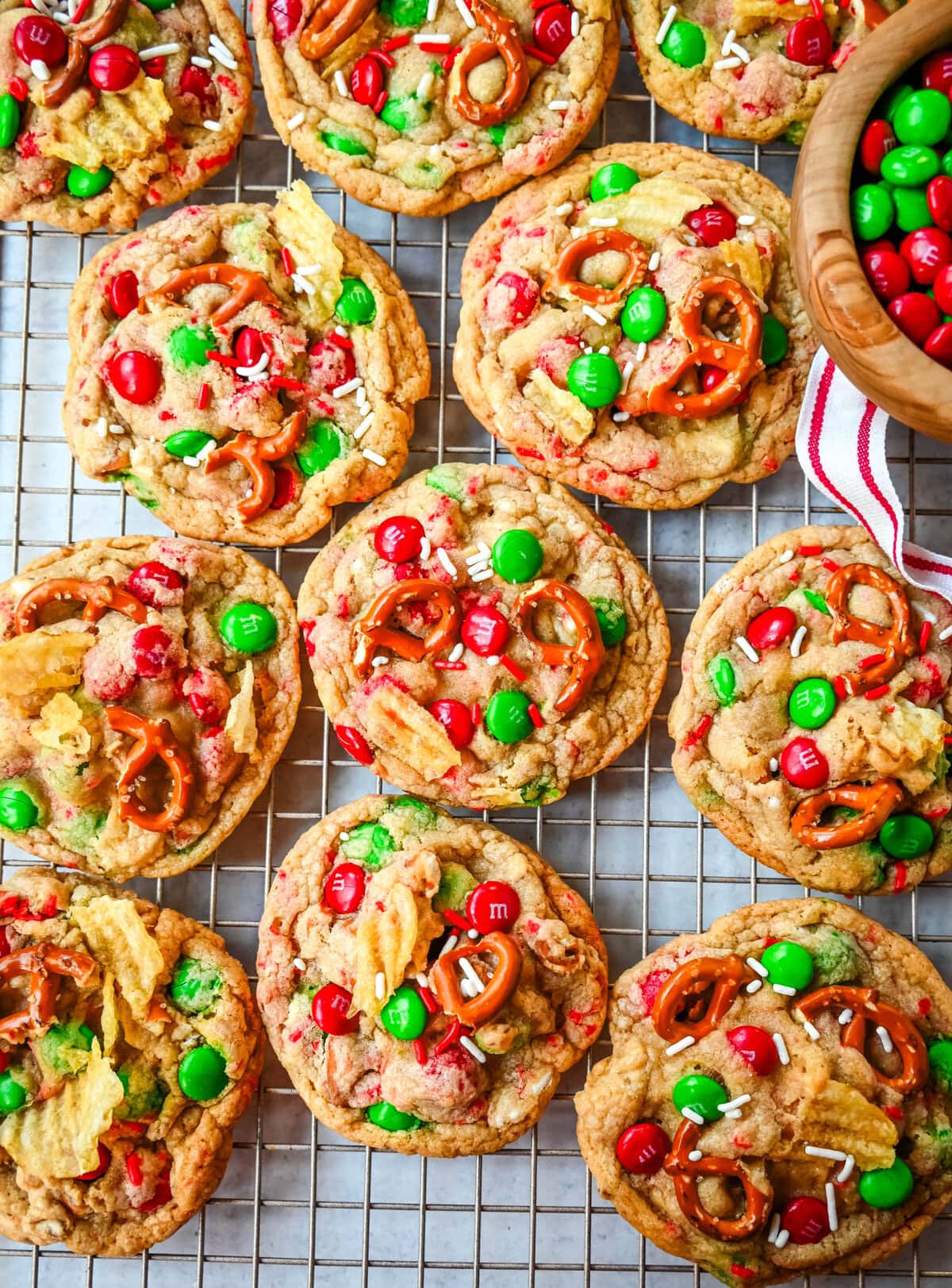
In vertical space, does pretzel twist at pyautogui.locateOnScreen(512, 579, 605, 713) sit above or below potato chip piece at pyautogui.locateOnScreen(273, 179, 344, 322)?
below

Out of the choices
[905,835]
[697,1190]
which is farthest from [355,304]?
[697,1190]

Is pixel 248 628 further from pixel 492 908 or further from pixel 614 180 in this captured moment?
pixel 614 180

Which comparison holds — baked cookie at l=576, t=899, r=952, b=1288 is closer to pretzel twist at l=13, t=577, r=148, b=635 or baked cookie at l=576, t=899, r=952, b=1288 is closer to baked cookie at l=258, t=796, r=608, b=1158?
baked cookie at l=258, t=796, r=608, b=1158

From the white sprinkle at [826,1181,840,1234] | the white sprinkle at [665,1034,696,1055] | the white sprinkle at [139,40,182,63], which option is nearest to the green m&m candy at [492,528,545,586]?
the white sprinkle at [665,1034,696,1055]

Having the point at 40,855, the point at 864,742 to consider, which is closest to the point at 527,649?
the point at 864,742

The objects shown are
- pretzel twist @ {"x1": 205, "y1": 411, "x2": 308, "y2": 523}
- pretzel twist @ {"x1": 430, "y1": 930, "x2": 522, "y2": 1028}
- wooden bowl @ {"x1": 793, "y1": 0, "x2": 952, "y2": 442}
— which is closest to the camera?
wooden bowl @ {"x1": 793, "y1": 0, "x2": 952, "y2": 442}
